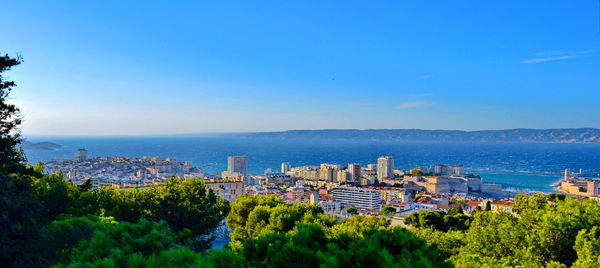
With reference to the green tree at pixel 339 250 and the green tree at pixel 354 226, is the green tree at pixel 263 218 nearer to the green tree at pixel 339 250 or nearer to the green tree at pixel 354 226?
the green tree at pixel 354 226

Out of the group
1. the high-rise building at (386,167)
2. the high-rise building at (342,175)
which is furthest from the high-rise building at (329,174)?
the high-rise building at (386,167)

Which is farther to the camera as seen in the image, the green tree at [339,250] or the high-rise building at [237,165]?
the high-rise building at [237,165]

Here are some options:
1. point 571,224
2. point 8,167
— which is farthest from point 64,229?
point 571,224

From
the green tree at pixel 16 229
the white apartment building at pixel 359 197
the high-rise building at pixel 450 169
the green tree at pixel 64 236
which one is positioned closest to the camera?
the green tree at pixel 16 229

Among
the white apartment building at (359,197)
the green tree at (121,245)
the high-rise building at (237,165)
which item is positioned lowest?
the white apartment building at (359,197)

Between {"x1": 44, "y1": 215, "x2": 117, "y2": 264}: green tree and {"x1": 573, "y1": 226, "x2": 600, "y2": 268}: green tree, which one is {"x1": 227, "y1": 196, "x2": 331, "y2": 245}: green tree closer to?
{"x1": 44, "y1": 215, "x2": 117, "y2": 264}: green tree

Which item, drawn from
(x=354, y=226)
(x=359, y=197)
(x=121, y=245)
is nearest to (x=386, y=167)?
(x=359, y=197)

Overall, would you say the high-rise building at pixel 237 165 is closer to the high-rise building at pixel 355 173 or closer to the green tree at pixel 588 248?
the high-rise building at pixel 355 173

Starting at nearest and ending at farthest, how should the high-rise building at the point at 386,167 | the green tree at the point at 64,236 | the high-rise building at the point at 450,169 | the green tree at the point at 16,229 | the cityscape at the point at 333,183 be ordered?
1. the green tree at the point at 16,229
2. the green tree at the point at 64,236
3. the cityscape at the point at 333,183
4. the high-rise building at the point at 386,167
5. the high-rise building at the point at 450,169

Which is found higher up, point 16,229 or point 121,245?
point 121,245

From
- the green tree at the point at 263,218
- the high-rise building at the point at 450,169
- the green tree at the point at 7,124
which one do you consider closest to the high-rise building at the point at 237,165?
the high-rise building at the point at 450,169

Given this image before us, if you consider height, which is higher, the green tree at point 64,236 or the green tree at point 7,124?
the green tree at point 7,124

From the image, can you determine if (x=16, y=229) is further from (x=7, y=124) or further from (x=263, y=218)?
(x=263, y=218)
